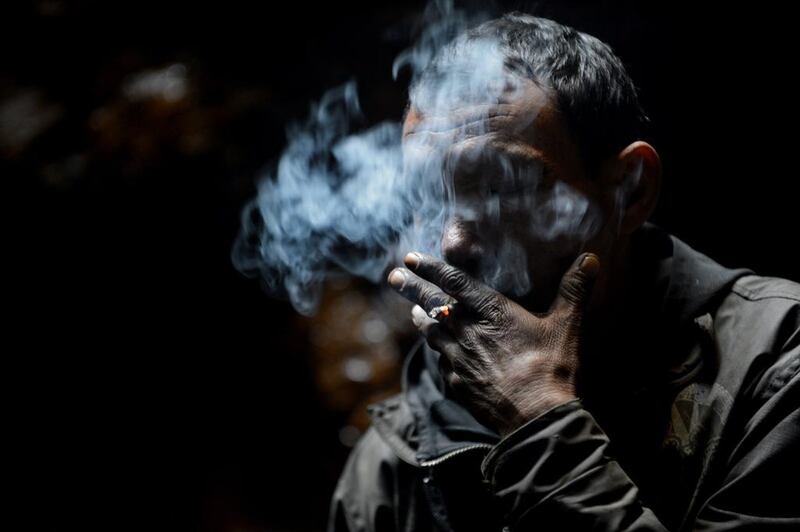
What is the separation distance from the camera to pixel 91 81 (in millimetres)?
5867

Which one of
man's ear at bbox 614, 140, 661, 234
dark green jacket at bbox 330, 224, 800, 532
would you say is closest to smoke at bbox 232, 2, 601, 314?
man's ear at bbox 614, 140, 661, 234

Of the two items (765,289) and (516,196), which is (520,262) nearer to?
(516,196)

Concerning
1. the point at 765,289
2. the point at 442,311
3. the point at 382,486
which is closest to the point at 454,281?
the point at 442,311

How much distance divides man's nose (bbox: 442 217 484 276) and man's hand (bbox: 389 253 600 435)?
0.51 ft

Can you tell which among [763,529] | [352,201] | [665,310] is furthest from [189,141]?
[763,529]

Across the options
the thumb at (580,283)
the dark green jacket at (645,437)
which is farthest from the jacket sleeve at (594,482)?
the thumb at (580,283)

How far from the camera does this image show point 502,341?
2189mm

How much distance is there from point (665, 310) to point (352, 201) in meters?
1.73

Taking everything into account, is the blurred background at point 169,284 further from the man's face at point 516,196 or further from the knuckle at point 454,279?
the knuckle at point 454,279

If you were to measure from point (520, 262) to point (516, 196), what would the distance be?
0.83 ft

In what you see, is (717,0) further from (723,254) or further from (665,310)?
(665,310)

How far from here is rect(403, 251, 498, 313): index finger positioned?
2254mm

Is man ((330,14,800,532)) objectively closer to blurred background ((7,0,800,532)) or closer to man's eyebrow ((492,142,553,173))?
man's eyebrow ((492,142,553,173))

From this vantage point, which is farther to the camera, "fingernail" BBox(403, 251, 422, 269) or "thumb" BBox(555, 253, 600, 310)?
"fingernail" BBox(403, 251, 422, 269)
